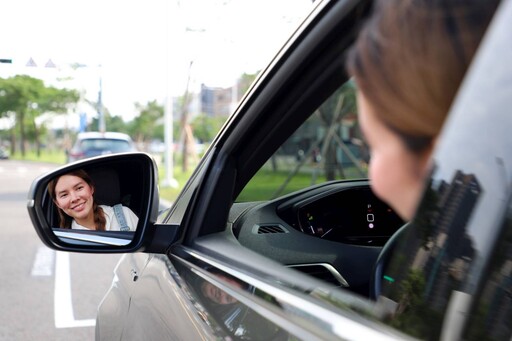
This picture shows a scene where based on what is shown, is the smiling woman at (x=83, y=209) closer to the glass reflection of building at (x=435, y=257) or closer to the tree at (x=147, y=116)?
the glass reflection of building at (x=435, y=257)

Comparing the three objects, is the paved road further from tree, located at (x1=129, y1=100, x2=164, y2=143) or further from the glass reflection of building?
tree, located at (x1=129, y1=100, x2=164, y2=143)

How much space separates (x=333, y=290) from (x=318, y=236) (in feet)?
3.76

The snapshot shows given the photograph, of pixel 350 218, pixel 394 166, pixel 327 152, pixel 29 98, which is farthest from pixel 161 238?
pixel 29 98

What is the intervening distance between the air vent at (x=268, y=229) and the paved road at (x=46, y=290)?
10.3 ft

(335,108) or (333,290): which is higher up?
(335,108)

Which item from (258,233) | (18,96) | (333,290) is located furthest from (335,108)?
(18,96)

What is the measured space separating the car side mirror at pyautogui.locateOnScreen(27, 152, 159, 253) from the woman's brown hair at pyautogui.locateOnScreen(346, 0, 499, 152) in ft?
3.70

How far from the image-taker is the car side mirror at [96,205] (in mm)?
1822

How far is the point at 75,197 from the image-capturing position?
1.83m

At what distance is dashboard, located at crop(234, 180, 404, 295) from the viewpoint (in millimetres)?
2027

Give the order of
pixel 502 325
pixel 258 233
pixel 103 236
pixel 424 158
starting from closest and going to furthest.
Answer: pixel 502 325
pixel 424 158
pixel 103 236
pixel 258 233

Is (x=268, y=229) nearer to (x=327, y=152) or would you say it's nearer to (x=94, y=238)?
(x=94, y=238)

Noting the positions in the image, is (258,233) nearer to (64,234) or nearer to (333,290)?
(64,234)

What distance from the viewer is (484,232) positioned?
29.4 inches
